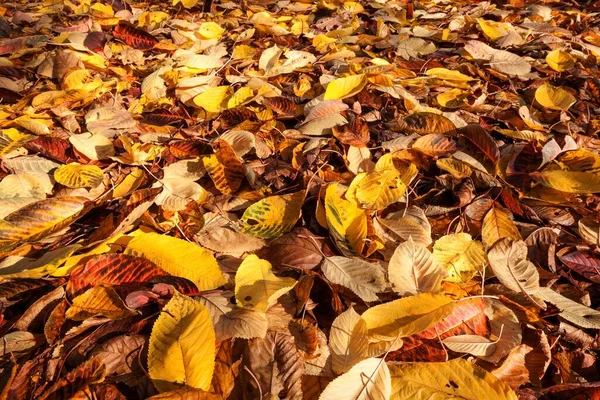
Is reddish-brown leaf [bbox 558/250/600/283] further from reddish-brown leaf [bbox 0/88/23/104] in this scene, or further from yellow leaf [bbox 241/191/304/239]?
reddish-brown leaf [bbox 0/88/23/104]

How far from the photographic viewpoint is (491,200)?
Result: 88 centimetres

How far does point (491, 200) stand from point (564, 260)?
6.8 inches

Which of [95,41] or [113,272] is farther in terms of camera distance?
[95,41]

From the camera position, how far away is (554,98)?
1174mm

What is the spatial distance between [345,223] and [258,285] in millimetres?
202

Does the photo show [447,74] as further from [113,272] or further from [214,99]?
[113,272]

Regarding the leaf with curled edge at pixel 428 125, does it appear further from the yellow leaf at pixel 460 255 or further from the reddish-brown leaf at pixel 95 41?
the reddish-brown leaf at pixel 95 41

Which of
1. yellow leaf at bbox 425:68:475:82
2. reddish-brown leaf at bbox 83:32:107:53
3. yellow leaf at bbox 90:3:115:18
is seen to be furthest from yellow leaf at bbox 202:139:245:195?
yellow leaf at bbox 90:3:115:18

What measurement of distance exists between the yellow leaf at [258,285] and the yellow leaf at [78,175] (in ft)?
1.42

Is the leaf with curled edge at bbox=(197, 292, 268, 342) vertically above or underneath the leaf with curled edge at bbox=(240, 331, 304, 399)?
above

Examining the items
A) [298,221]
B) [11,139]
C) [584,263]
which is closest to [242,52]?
[11,139]

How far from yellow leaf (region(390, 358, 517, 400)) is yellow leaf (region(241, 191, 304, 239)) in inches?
12.6

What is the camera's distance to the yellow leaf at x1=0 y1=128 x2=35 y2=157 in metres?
1.02

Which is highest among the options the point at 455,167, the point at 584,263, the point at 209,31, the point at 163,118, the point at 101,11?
the point at 101,11
